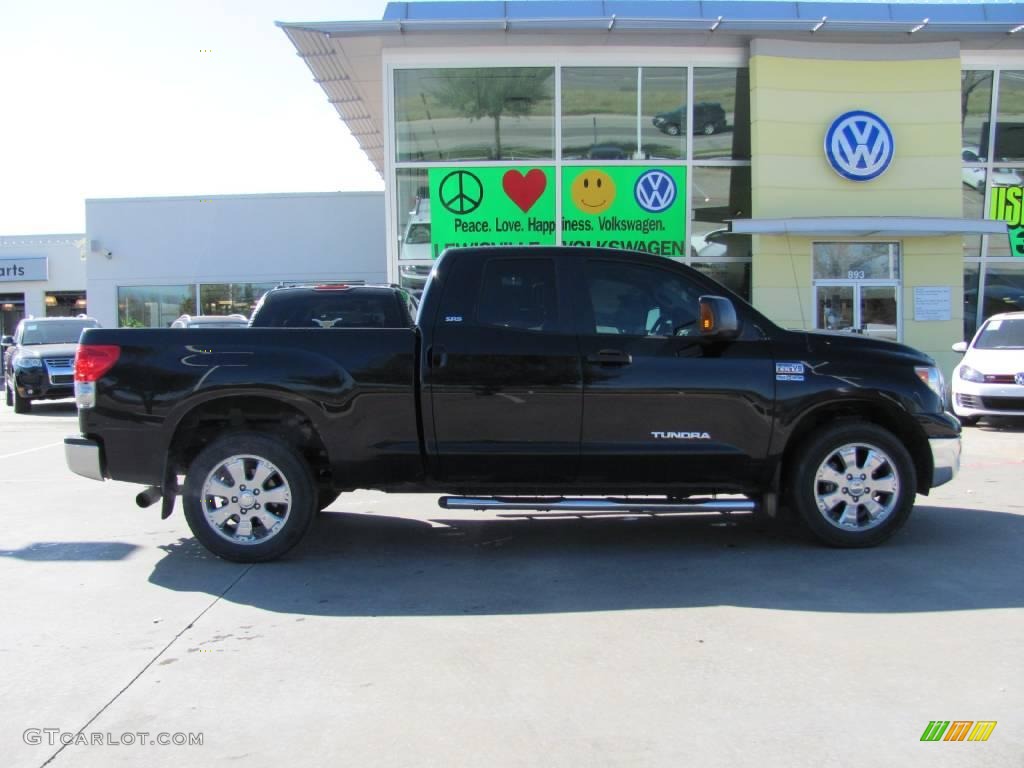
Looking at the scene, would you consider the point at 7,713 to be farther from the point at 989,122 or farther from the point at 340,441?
the point at 989,122

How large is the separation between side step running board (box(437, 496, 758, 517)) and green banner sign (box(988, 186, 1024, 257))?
1703 centimetres

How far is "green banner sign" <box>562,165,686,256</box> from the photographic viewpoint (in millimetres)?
18391

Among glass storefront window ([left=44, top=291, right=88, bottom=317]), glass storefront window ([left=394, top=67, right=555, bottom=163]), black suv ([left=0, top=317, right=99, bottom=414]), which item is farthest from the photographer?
glass storefront window ([left=44, top=291, right=88, bottom=317])

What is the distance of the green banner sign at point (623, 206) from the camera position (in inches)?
724

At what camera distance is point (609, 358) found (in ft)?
19.3

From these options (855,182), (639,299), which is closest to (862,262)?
(855,182)

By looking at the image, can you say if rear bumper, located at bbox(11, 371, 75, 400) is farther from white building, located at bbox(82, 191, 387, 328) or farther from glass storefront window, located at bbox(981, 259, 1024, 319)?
glass storefront window, located at bbox(981, 259, 1024, 319)

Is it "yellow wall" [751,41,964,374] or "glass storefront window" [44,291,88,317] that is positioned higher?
"yellow wall" [751,41,964,374]

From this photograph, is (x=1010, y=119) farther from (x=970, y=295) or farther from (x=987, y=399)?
(x=987, y=399)

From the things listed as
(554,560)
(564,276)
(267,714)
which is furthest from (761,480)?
(267,714)

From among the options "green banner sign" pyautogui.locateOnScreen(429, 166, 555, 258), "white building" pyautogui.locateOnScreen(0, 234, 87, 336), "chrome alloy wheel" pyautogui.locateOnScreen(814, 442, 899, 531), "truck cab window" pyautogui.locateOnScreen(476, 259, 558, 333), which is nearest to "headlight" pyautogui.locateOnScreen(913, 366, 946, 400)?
"chrome alloy wheel" pyautogui.locateOnScreen(814, 442, 899, 531)

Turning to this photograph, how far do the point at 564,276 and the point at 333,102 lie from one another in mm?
17564

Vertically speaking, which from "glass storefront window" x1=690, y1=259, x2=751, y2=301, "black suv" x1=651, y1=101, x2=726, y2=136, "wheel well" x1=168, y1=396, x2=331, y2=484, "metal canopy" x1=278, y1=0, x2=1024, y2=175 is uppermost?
"metal canopy" x1=278, y1=0, x2=1024, y2=175

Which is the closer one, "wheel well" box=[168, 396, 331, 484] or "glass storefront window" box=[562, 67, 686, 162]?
"wheel well" box=[168, 396, 331, 484]
